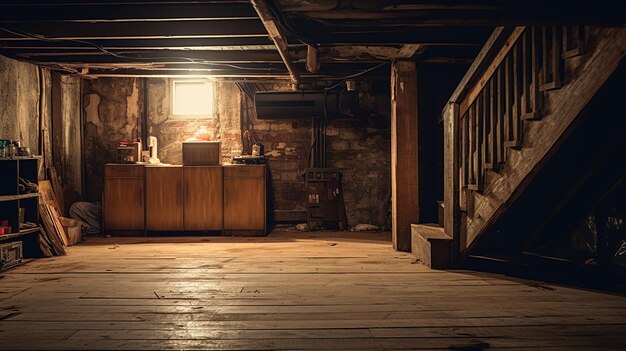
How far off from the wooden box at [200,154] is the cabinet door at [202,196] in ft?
0.32

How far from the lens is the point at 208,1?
4168mm

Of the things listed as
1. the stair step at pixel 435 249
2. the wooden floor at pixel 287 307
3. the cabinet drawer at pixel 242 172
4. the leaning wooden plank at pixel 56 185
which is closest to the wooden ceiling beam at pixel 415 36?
the stair step at pixel 435 249

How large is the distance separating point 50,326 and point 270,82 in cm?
557

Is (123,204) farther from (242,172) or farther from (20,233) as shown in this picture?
(20,233)

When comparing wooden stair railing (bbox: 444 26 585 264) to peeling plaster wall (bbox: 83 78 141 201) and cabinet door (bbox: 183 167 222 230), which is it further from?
peeling plaster wall (bbox: 83 78 141 201)

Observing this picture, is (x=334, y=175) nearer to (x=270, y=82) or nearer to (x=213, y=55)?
(x=270, y=82)

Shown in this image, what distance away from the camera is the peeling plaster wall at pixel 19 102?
6.04 m

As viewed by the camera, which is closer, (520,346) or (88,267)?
(520,346)

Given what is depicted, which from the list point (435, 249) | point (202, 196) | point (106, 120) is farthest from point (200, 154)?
point (435, 249)

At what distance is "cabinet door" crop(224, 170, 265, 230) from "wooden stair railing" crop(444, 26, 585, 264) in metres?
3.12

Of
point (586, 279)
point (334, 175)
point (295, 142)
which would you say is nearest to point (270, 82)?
point (295, 142)

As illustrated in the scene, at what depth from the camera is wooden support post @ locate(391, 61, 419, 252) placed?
5.87 meters

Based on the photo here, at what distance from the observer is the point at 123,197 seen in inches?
286

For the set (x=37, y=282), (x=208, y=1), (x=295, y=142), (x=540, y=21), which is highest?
(x=208, y=1)
